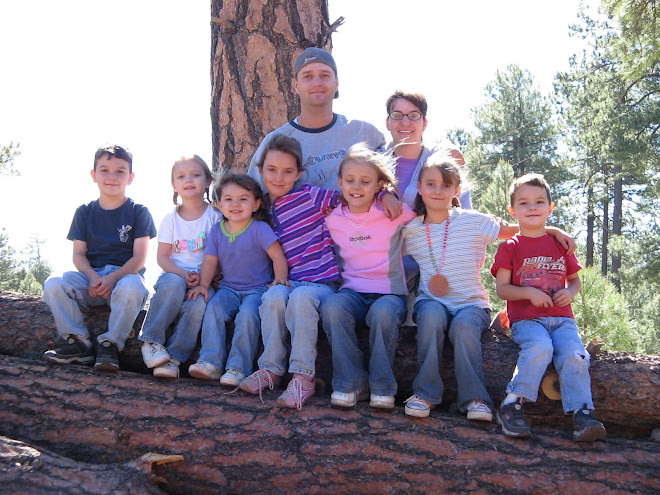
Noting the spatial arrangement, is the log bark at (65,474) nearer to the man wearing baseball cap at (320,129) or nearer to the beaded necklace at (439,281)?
the beaded necklace at (439,281)

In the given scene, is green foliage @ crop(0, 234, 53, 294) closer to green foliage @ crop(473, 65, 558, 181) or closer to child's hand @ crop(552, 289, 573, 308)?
green foliage @ crop(473, 65, 558, 181)

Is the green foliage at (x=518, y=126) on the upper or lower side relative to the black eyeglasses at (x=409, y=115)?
Result: upper

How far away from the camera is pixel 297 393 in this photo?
10.3ft

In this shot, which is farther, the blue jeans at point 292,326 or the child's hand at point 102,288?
the child's hand at point 102,288

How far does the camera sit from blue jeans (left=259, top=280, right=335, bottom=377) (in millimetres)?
3258

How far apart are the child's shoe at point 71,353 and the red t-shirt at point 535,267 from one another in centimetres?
254

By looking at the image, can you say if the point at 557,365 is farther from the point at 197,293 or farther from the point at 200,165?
the point at 200,165

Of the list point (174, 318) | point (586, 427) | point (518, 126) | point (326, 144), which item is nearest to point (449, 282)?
point (586, 427)

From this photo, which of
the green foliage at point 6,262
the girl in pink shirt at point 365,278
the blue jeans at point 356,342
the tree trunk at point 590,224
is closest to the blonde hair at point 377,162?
the girl in pink shirt at point 365,278

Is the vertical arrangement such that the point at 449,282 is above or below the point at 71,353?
above

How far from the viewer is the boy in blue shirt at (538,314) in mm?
3023

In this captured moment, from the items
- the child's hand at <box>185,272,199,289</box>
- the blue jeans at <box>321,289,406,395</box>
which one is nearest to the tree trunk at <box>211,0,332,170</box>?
the child's hand at <box>185,272,199,289</box>

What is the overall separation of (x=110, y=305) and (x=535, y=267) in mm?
2612

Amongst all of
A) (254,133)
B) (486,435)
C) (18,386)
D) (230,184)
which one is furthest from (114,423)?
(254,133)
